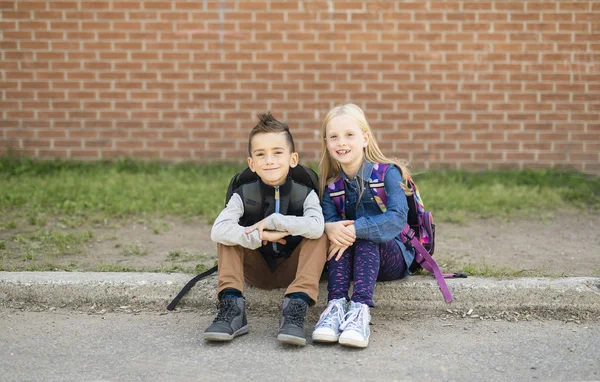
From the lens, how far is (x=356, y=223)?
365cm

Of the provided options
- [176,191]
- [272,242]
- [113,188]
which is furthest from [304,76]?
[272,242]

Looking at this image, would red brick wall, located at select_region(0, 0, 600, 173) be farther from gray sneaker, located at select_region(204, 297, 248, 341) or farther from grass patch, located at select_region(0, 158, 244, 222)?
gray sneaker, located at select_region(204, 297, 248, 341)

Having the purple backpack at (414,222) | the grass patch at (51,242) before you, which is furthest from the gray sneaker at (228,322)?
the grass patch at (51,242)

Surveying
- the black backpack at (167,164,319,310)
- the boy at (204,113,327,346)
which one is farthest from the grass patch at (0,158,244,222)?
the boy at (204,113,327,346)

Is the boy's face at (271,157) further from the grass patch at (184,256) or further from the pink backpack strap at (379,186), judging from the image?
the grass patch at (184,256)

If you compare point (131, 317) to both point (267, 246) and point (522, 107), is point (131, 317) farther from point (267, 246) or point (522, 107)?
point (522, 107)

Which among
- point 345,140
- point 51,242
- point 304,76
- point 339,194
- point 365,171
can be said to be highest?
point 304,76

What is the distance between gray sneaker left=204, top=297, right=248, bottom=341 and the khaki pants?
0.08 metres

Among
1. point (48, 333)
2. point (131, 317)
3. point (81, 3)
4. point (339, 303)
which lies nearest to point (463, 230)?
point (339, 303)

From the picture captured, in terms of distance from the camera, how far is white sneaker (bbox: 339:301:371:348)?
130 inches

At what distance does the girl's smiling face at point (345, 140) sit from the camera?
12.5 feet

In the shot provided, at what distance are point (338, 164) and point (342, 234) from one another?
1.60 ft

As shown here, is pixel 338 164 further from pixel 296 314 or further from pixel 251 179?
pixel 296 314

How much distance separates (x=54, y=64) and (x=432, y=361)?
530 cm
